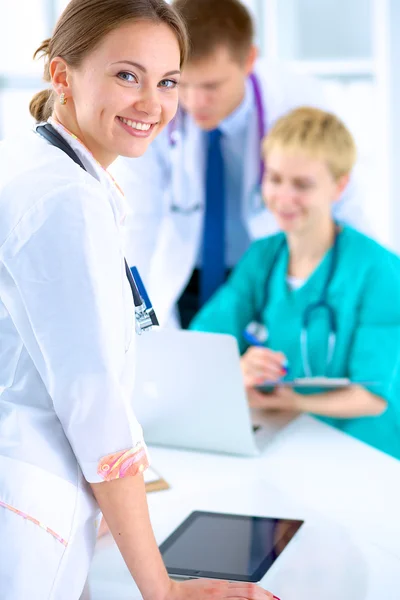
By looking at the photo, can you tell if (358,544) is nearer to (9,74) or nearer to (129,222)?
(129,222)

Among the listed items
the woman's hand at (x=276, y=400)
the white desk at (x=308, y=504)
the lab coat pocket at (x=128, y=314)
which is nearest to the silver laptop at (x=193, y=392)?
the white desk at (x=308, y=504)

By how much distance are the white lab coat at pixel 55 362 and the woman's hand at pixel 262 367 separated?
79 cm

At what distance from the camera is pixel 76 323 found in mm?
786

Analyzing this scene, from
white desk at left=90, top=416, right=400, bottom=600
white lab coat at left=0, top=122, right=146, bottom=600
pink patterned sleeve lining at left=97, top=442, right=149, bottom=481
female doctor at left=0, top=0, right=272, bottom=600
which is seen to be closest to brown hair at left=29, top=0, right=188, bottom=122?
female doctor at left=0, top=0, right=272, bottom=600

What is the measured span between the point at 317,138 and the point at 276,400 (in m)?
0.67

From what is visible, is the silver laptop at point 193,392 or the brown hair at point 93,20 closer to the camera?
the brown hair at point 93,20

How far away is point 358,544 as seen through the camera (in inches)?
43.0

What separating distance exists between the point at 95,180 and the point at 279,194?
3.58 feet

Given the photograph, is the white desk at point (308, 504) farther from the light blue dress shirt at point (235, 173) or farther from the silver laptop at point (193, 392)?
the light blue dress shirt at point (235, 173)

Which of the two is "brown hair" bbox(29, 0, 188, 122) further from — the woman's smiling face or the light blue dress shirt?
the light blue dress shirt

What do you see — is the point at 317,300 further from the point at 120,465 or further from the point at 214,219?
the point at 120,465

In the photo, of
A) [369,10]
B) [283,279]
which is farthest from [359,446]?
[369,10]

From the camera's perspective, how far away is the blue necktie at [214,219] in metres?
2.14

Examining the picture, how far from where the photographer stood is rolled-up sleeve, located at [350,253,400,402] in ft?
5.50
